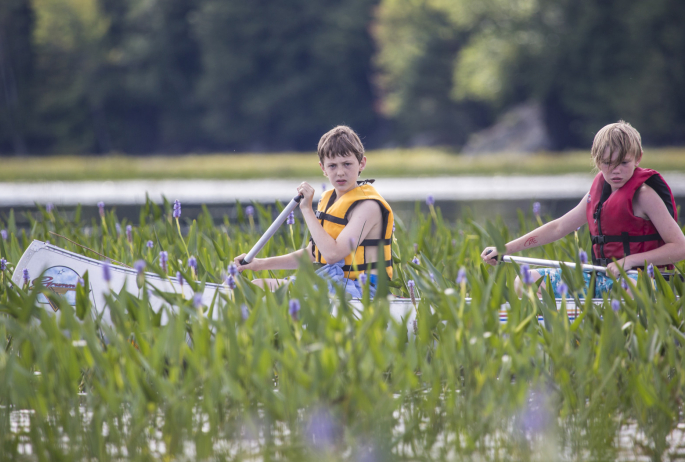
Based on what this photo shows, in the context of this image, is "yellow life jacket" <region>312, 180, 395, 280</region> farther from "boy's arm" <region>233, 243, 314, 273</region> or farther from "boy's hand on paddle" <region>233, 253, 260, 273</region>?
"boy's hand on paddle" <region>233, 253, 260, 273</region>

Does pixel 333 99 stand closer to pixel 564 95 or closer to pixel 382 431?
pixel 564 95

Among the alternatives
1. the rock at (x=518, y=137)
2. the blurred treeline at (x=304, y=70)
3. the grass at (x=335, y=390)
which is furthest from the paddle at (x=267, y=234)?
the blurred treeline at (x=304, y=70)

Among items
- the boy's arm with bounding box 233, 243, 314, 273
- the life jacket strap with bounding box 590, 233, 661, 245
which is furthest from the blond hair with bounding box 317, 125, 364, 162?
the life jacket strap with bounding box 590, 233, 661, 245

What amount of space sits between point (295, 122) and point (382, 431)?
154 ft

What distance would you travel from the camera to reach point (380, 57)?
1834 inches

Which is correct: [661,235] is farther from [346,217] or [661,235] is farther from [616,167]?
[346,217]

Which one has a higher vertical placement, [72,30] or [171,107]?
[72,30]

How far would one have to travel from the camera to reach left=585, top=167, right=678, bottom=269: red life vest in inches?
124

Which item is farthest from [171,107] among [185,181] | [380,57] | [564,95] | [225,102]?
[185,181]

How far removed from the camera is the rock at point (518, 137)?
3122 centimetres

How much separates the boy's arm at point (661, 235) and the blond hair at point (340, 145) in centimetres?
117

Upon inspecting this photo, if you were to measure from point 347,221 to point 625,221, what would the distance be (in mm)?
1219

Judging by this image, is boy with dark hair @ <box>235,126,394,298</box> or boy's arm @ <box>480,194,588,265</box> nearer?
boy with dark hair @ <box>235,126,394,298</box>

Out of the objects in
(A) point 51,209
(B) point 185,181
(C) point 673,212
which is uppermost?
(B) point 185,181
